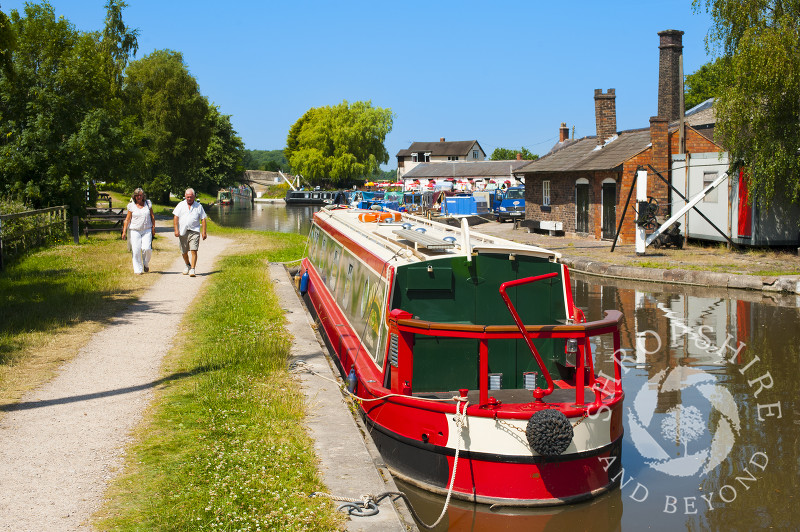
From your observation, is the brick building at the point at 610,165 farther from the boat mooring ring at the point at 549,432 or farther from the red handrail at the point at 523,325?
the boat mooring ring at the point at 549,432

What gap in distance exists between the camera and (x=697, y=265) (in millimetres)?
18281

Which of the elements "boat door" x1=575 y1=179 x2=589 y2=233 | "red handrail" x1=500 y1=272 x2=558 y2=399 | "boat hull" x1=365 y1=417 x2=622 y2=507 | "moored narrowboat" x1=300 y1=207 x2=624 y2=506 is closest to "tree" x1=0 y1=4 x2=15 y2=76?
"moored narrowboat" x1=300 y1=207 x2=624 y2=506

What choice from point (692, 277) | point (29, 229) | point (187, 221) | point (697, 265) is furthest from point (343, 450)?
point (29, 229)

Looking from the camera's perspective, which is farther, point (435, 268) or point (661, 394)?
point (661, 394)

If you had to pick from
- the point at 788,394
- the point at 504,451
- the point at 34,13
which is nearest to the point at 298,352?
the point at 504,451

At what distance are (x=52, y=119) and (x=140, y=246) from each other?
1067 cm

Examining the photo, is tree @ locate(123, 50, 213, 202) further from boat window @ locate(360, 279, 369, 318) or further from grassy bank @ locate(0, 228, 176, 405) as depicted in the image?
boat window @ locate(360, 279, 369, 318)

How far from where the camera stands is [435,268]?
722cm

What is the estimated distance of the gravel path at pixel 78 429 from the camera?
4871mm

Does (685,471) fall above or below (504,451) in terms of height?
below

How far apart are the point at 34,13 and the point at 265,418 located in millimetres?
23661

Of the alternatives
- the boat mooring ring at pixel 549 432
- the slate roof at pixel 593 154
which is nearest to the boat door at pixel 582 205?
the slate roof at pixel 593 154

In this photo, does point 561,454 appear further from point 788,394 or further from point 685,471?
point 788,394

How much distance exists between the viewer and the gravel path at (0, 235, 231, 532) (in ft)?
16.0
